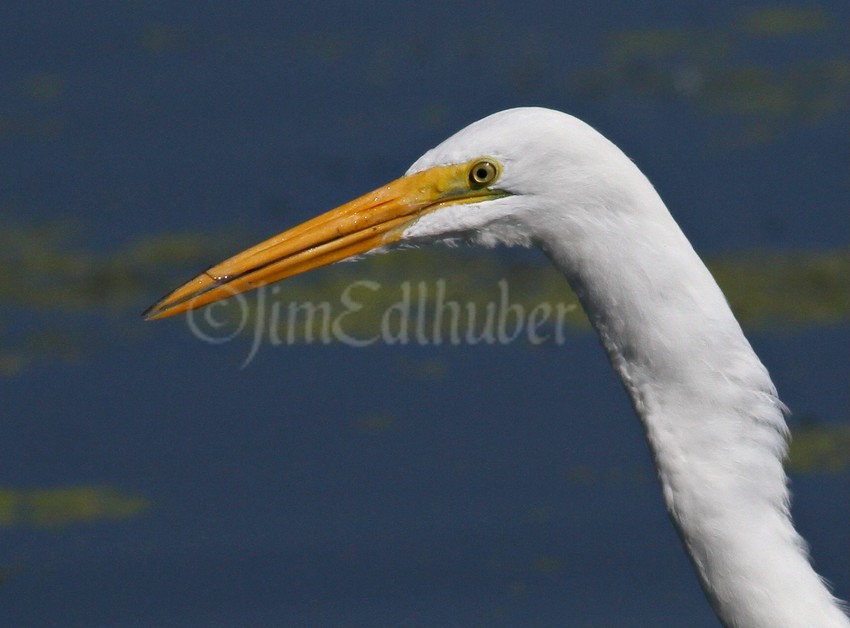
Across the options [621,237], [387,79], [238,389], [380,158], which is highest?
[387,79]

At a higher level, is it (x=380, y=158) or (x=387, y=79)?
(x=387, y=79)

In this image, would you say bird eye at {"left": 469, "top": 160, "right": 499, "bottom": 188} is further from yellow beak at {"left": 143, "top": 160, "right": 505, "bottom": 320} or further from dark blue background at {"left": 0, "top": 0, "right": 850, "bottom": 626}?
dark blue background at {"left": 0, "top": 0, "right": 850, "bottom": 626}

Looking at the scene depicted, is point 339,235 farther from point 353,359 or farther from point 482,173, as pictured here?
point 353,359

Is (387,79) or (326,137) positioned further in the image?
(387,79)

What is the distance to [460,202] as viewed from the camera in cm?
344

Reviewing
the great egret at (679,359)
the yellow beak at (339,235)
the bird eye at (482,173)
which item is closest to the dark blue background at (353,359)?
the yellow beak at (339,235)

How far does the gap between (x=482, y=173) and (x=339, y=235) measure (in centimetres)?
51

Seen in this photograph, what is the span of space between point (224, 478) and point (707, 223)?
304 cm

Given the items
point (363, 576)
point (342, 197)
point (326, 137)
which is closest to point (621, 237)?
point (363, 576)

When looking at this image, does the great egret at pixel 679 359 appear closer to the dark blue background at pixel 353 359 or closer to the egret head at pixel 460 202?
the egret head at pixel 460 202

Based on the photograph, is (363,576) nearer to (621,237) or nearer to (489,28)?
(621,237)

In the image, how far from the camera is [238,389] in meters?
7.19

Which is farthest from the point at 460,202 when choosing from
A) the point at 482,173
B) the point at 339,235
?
the point at 339,235

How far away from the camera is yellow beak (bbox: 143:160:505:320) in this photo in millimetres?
3461
